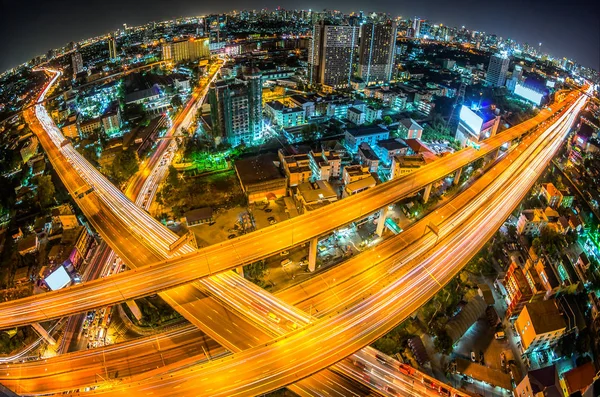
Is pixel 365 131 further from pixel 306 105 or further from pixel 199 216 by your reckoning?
pixel 199 216

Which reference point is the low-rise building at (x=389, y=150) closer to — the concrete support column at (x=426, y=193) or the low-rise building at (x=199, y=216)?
the concrete support column at (x=426, y=193)

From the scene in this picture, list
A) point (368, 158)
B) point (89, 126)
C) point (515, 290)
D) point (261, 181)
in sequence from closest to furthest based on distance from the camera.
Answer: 1. point (515, 290)
2. point (261, 181)
3. point (368, 158)
4. point (89, 126)

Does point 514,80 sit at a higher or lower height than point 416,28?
lower

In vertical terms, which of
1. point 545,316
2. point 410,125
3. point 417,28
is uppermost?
point 417,28

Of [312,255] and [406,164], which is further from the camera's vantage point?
[406,164]

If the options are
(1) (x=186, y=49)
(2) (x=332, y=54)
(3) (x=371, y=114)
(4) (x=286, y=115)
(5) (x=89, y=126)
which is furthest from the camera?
(1) (x=186, y=49)

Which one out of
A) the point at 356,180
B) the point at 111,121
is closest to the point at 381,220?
the point at 356,180
